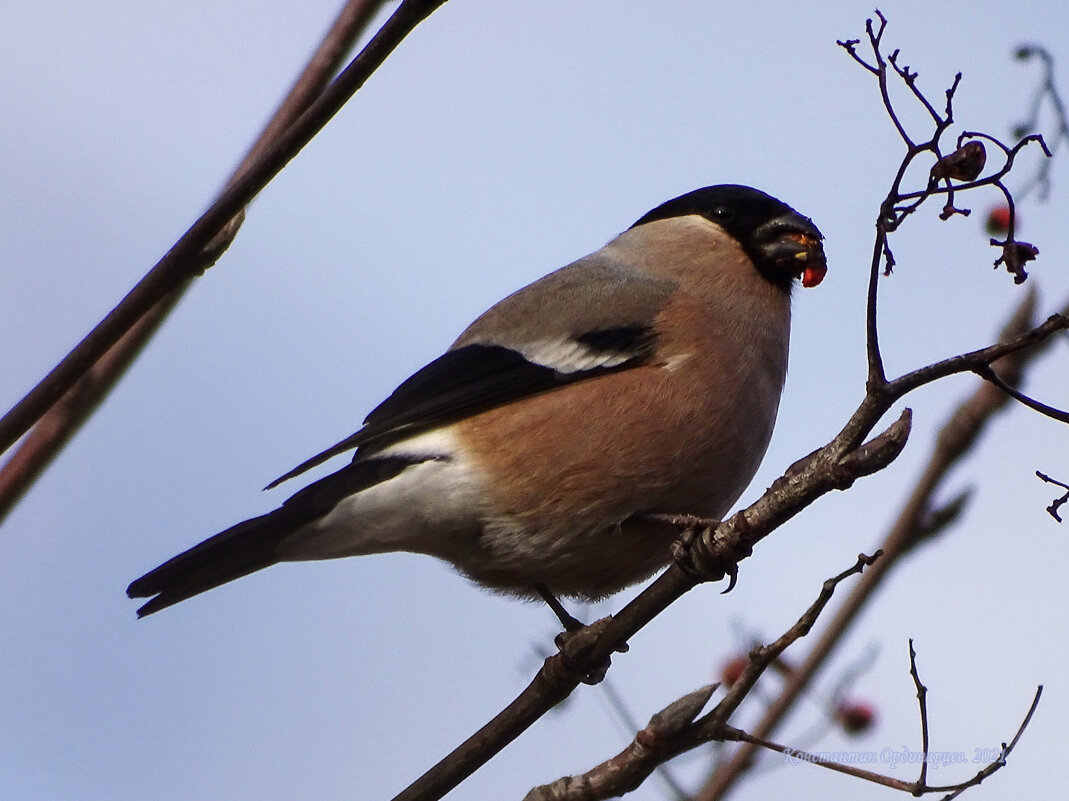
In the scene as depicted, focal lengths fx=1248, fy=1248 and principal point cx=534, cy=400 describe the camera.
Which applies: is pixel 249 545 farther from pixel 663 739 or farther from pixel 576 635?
pixel 663 739

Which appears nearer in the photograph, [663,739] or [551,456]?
[663,739]

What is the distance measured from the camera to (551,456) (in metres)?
3.51

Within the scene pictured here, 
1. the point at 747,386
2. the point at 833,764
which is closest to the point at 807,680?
the point at 833,764

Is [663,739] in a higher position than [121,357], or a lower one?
lower

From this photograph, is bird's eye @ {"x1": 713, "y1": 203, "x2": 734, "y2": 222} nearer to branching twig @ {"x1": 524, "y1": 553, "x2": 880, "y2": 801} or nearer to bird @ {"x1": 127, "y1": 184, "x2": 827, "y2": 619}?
bird @ {"x1": 127, "y1": 184, "x2": 827, "y2": 619}

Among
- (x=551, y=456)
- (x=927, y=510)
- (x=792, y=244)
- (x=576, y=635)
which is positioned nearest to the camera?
(x=927, y=510)

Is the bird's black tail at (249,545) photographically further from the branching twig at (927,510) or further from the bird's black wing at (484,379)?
the branching twig at (927,510)

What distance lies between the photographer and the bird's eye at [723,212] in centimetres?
452

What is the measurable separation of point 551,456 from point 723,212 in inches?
58.2

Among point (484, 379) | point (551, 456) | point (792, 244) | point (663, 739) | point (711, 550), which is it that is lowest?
point (663, 739)

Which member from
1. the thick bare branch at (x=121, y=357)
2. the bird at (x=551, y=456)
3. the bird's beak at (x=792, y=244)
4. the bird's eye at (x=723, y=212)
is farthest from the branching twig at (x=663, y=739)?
the bird's eye at (x=723, y=212)

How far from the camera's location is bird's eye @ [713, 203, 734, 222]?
4520mm

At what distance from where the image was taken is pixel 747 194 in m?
4.50

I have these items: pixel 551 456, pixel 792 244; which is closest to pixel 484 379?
pixel 551 456
